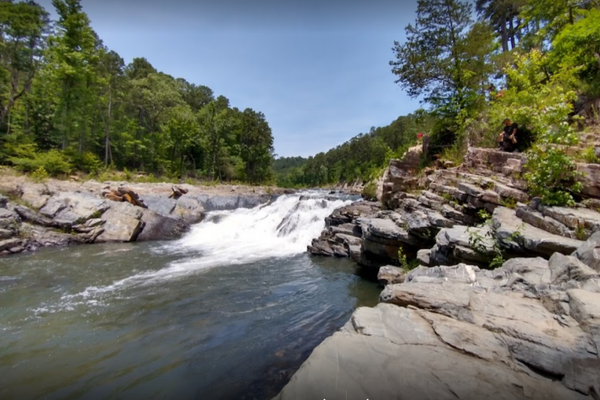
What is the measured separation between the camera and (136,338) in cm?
502

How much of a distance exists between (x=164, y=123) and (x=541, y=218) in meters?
39.0

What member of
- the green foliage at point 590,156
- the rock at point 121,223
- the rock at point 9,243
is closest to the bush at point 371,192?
the green foliage at point 590,156

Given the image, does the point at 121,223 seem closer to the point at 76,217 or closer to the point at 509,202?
the point at 76,217

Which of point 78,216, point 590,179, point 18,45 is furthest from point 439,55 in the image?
point 18,45

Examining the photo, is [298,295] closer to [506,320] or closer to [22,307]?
[506,320]

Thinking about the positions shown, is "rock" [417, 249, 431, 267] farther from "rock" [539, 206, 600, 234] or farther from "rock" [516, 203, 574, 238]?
"rock" [539, 206, 600, 234]

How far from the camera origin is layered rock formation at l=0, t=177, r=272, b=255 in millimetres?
11680

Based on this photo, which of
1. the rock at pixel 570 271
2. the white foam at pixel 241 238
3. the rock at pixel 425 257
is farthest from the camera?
the white foam at pixel 241 238

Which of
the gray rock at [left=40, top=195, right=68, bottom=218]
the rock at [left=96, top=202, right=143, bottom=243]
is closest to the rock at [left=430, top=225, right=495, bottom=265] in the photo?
the rock at [left=96, top=202, right=143, bottom=243]

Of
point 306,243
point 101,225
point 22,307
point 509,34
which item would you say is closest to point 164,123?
point 101,225

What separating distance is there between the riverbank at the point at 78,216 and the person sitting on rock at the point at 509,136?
1614cm

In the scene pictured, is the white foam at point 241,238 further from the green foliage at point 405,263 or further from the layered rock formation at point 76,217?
the green foliage at point 405,263

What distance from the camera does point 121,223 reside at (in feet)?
46.8

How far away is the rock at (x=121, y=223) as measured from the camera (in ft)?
44.9
